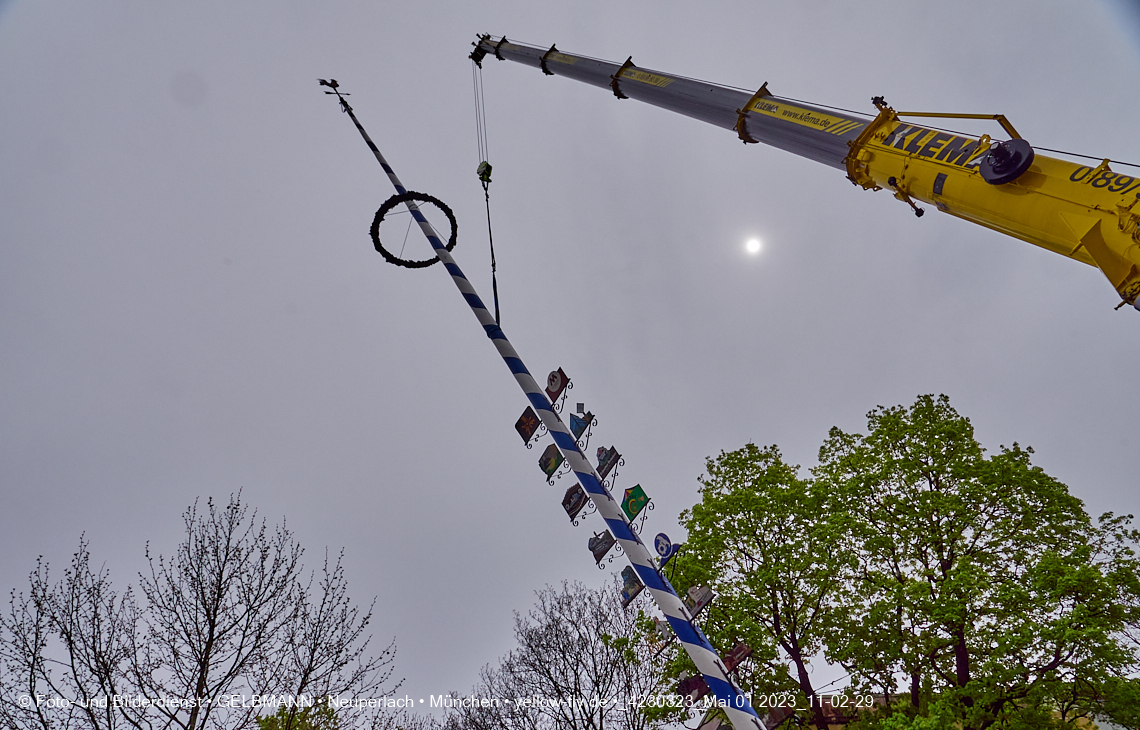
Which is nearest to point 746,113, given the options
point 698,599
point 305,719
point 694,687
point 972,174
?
point 972,174

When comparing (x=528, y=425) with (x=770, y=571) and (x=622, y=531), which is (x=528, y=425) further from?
(x=770, y=571)

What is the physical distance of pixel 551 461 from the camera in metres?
8.15

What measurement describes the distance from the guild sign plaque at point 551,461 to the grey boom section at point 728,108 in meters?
6.25

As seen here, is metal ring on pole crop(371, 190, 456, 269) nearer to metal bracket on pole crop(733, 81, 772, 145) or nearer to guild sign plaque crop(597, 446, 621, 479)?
guild sign plaque crop(597, 446, 621, 479)

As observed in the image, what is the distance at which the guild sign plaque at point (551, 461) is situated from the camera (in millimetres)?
8070

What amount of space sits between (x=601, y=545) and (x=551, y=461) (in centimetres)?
136

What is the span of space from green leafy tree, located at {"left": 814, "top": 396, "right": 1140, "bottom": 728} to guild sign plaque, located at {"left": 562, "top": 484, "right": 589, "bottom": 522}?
8.32 m

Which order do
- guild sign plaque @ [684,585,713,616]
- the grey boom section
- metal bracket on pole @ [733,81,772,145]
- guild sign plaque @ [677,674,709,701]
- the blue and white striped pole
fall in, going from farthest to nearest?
metal bracket on pole @ [733,81,772,145]
the grey boom section
guild sign plaque @ [684,585,713,616]
guild sign plaque @ [677,674,709,701]
the blue and white striped pole

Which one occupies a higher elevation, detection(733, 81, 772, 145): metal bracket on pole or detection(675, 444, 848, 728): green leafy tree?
detection(733, 81, 772, 145): metal bracket on pole

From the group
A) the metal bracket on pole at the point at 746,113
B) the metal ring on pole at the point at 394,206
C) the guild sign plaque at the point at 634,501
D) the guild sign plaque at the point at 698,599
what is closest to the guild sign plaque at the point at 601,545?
the guild sign plaque at the point at 634,501

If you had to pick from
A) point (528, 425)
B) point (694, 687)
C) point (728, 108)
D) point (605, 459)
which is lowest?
point (694, 687)

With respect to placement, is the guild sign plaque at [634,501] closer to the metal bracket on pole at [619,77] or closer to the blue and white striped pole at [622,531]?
the blue and white striped pole at [622,531]

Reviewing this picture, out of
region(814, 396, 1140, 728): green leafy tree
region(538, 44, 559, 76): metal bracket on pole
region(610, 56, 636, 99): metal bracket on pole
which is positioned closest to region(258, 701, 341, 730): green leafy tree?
region(814, 396, 1140, 728): green leafy tree

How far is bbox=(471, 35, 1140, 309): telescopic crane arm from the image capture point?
238 inches
